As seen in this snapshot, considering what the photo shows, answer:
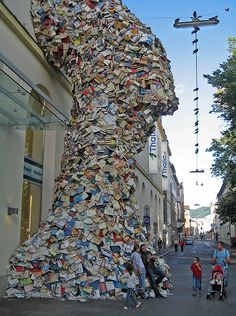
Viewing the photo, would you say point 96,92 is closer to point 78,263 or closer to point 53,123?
point 53,123

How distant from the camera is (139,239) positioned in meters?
12.2

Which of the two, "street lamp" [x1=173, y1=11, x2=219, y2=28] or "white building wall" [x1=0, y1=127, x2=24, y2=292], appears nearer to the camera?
"white building wall" [x1=0, y1=127, x2=24, y2=292]

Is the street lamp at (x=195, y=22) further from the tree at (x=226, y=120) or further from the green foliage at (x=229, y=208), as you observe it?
the green foliage at (x=229, y=208)

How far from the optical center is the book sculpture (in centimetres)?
1115

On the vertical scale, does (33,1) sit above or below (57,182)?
above

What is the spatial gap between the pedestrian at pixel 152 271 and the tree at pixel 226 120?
1824cm

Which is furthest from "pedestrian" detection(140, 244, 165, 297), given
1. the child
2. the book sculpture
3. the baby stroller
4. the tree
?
the tree

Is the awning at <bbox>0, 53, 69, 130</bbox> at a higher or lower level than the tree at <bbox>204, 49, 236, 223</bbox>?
lower

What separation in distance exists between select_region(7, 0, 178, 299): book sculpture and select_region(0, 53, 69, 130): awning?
0.82m

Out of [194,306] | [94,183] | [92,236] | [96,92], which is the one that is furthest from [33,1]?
[194,306]

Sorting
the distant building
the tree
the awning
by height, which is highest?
the tree

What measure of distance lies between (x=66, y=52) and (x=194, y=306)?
9219 mm

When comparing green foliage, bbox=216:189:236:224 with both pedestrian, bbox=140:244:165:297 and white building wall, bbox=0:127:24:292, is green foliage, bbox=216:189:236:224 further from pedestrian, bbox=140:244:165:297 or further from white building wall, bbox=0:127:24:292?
white building wall, bbox=0:127:24:292

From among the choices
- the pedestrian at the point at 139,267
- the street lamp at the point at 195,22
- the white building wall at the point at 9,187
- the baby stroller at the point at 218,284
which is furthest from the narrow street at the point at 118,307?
the street lamp at the point at 195,22
